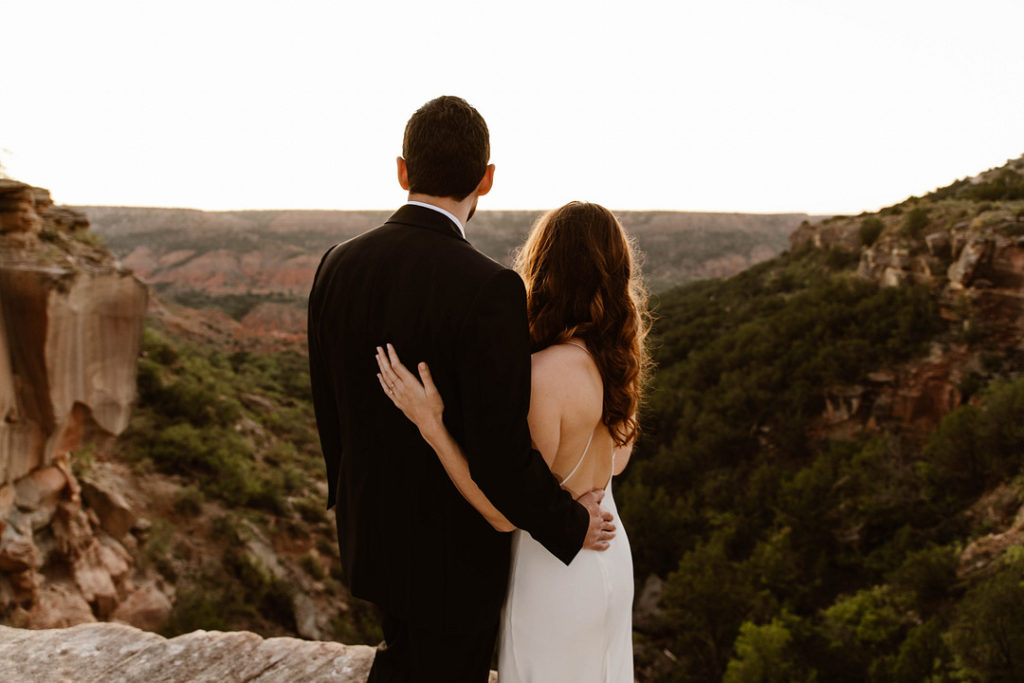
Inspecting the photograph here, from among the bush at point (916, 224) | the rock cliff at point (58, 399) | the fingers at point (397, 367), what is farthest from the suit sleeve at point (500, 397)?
the bush at point (916, 224)

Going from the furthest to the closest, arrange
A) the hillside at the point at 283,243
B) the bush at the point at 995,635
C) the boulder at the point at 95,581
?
the hillside at the point at 283,243, the boulder at the point at 95,581, the bush at the point at 995,635

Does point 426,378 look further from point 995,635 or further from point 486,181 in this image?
point 995,635

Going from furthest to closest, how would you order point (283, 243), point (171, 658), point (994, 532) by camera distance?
point (283, 243) < point (994, 532) < point (171, 658)

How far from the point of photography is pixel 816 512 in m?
14.7

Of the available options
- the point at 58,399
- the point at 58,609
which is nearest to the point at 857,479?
the point at 58,609

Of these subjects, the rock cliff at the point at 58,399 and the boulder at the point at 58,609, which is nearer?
the rock cliff at the point at 58,399

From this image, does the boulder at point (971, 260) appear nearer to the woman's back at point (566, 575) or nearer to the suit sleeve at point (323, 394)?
the woman's back at point (566, 575)

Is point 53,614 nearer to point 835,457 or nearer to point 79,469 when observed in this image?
point 79,469

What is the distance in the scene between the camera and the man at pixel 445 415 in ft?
4.39

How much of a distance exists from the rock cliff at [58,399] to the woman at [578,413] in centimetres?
680

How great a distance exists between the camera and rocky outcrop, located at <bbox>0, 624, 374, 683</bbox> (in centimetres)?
244

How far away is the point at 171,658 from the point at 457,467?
190 centimetres

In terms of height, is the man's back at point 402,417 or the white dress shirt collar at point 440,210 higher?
the white dress shirt collar at point 440,210

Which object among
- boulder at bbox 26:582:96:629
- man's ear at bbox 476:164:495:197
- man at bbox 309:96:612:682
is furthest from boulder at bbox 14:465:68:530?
man's ear at bbox 476:164:495:197
